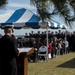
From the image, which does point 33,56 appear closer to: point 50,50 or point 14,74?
point 50,50

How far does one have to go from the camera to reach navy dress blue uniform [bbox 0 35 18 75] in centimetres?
663

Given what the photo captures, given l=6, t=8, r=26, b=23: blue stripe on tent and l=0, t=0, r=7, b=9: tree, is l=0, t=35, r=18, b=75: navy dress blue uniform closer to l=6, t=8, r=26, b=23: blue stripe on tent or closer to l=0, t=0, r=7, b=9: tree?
l=0, t=0, r=7, b=9: tree

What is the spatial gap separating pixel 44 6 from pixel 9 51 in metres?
1.23

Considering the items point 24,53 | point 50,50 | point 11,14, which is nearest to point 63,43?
point 50,50

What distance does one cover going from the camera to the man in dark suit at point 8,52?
21.7 ft

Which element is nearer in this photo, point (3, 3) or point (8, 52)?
point (8, 52)

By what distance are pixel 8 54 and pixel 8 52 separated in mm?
51

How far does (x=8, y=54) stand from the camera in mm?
6695

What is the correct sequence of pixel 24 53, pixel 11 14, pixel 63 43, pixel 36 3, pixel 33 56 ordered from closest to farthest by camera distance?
pixel 36 3
pixel 24 53
pixel 33 56
pixel 11 14
pixel 63 43

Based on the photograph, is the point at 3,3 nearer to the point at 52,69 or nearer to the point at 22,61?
the point at 22,61

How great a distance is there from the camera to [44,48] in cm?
1786

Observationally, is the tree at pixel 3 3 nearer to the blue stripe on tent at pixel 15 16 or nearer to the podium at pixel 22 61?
the podium at pixel 22 61

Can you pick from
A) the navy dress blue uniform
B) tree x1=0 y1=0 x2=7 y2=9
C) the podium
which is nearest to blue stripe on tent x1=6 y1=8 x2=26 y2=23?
the podium

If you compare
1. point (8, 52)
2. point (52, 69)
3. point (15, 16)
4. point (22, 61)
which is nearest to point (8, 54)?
point (8, 52)
